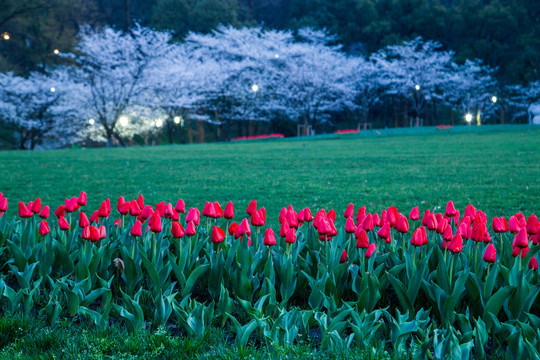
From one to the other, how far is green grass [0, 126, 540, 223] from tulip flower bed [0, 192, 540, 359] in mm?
3321

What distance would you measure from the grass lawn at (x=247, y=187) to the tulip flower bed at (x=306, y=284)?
0.14 metres

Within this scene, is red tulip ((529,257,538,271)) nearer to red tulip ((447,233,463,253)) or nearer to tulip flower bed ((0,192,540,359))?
tulip flower bed ((0,192,540,359))

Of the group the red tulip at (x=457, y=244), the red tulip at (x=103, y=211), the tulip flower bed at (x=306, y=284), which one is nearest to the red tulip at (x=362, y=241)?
the tulip flower bed at (x=306, y=284)

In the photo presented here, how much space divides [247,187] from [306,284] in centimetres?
702

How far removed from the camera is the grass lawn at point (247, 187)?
9.09 feet

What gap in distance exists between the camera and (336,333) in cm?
264

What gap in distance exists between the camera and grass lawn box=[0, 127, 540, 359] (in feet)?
9.09

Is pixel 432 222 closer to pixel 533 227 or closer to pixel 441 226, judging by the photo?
pixel 441 226

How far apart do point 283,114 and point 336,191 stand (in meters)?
33.6

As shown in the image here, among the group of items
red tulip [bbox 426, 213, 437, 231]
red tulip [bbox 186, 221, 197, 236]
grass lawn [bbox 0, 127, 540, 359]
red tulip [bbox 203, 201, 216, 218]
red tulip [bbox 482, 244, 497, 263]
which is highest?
red tulip [bbox 203, 201, 216, 218]

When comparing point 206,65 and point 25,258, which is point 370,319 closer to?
point 25,258

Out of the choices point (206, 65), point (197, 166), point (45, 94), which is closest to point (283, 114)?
point (206, 65)

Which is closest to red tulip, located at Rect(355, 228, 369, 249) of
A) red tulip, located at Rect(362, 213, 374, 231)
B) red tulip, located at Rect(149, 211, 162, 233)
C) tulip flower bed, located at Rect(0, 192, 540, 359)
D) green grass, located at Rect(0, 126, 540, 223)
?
tulip flower bed, located at Rect(0, 192, 540, 359)

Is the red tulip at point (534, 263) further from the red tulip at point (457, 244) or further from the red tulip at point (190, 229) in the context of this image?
the red tulip at point (190, 229)
